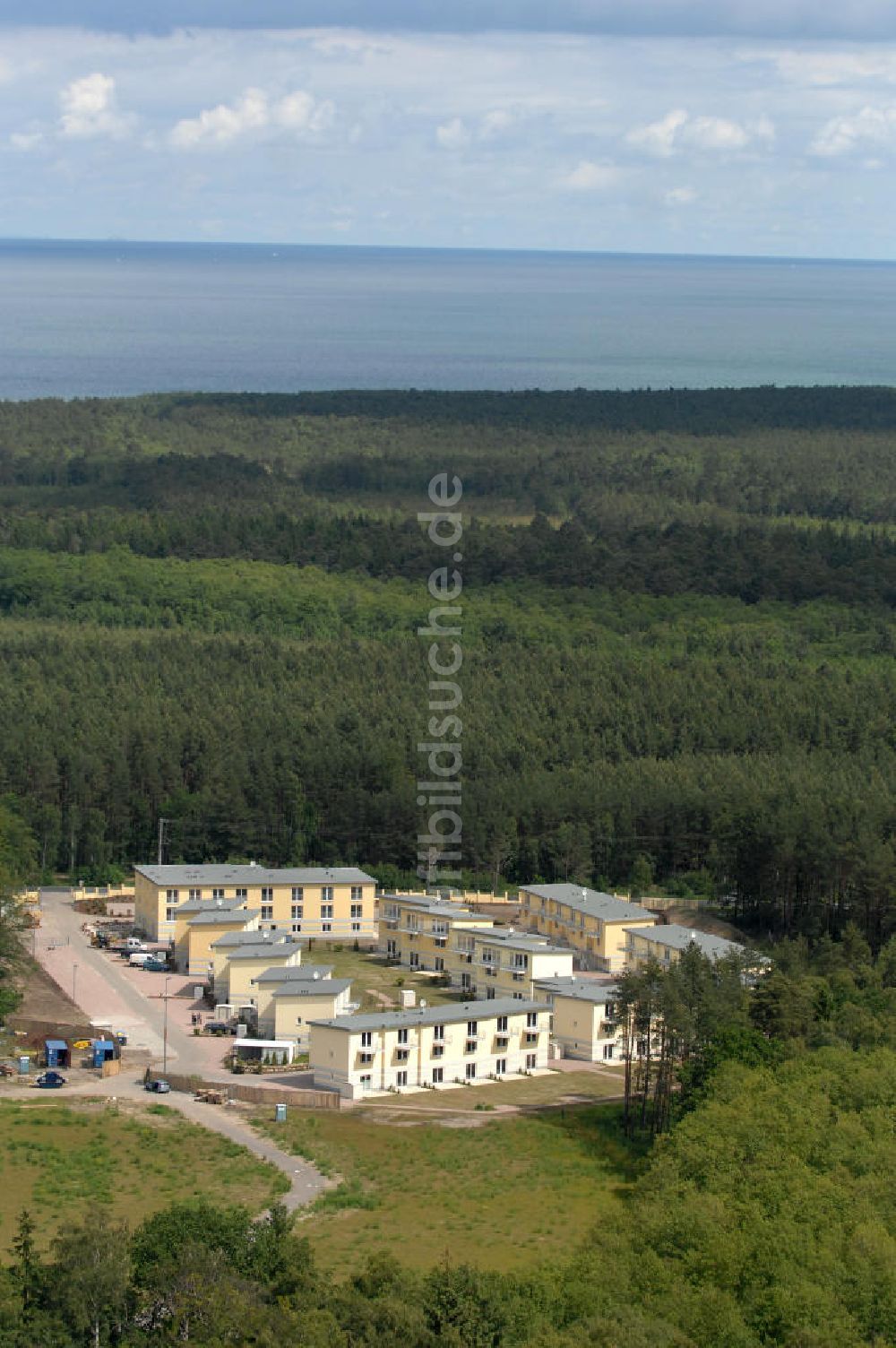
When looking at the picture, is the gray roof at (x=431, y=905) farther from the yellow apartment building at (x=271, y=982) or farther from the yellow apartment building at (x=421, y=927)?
the yellow apartment building at (x=271, y=982)

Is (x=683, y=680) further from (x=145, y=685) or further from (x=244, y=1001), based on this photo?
(x=244, y=1001)

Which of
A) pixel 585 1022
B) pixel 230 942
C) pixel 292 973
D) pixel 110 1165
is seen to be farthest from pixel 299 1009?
pixel 110 1165

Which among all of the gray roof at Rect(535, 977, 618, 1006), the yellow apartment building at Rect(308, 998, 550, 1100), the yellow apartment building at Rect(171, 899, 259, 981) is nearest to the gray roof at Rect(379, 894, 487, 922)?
the yellow apartment building at Rect(171, 899, 259, 981)

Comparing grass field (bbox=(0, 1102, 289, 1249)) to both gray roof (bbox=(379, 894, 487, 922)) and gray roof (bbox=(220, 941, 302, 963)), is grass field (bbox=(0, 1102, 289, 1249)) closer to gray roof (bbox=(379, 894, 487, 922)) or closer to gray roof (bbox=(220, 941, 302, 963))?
gray roof (bbox=(220, 941, 302, 963))

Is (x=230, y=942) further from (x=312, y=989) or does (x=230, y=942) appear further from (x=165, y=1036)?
(x=165, y=1036)

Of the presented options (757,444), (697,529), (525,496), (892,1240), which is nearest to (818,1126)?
(892,1240)
